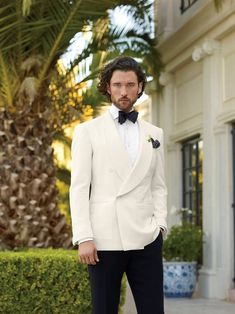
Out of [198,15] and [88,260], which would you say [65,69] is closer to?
[198,15]

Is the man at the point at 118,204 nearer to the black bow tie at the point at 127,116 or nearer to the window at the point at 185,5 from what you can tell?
the black bow tie at the point at 127,116

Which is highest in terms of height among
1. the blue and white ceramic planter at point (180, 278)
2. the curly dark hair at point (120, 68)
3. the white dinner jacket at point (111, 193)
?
the curly dark hair at point (120, 68)

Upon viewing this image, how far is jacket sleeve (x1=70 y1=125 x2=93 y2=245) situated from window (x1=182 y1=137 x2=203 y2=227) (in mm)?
7754

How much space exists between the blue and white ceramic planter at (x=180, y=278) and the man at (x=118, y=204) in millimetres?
6699

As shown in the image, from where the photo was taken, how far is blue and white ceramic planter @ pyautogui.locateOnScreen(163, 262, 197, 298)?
9812 millimetres

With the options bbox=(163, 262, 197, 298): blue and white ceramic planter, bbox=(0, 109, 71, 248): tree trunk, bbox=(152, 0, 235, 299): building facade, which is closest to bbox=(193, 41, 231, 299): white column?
bbox=(152, 0, 235, 299): building facade

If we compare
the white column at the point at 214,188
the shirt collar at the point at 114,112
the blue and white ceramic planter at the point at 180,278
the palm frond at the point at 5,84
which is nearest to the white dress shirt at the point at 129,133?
the shirt collar at the point at 114,112

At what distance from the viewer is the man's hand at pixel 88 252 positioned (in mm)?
3018

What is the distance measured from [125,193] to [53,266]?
2.95 m

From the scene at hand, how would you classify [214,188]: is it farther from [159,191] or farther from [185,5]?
[159,191]

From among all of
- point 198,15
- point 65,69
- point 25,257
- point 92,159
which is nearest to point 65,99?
point 65,69

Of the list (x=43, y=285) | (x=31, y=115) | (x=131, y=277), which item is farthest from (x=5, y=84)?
(x=131, y=277)

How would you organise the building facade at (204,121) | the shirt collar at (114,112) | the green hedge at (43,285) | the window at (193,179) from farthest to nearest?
the window at (193,179), the building facade at (204,121), the green hedge at (43,285), the shirt collar at (114,112)

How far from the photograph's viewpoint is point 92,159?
10.5ft
